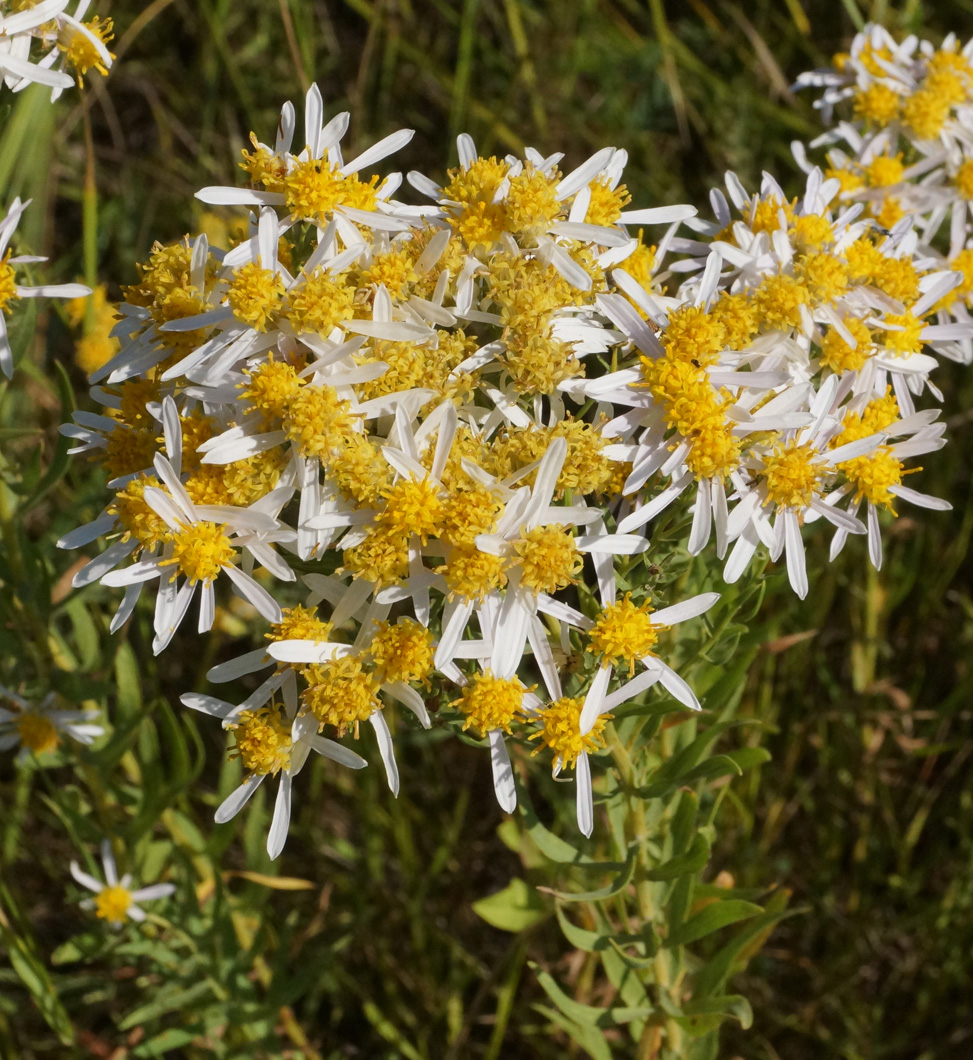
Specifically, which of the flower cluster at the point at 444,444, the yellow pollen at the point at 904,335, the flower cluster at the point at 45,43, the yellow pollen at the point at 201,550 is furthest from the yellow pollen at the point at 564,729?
the flower cluster at the point at 45,43

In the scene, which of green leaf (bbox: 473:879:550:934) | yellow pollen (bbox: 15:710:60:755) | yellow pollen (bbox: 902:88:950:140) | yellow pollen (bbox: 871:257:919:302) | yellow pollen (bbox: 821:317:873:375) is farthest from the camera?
yellow pollen (bbox: 902:88:950:140)

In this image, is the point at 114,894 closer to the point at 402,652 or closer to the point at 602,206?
the point at 402,652

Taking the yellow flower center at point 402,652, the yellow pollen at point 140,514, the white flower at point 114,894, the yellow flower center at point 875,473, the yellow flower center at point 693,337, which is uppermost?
the yellow flower center at point 693,337

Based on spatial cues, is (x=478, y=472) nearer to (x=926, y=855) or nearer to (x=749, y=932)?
(x=749, y=932)

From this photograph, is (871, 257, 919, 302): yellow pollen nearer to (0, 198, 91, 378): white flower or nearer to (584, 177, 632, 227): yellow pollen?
(584, 177, 632, 227): yellow pollen

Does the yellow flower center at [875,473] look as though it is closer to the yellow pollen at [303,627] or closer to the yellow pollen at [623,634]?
the yellow pollen at [623,634]

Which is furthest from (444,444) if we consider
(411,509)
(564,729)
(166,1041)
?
(166,1041)

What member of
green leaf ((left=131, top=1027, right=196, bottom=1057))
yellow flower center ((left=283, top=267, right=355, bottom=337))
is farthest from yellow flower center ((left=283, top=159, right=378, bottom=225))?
green leaf ((left=131, top=1027, right=196, bottom=1057))
